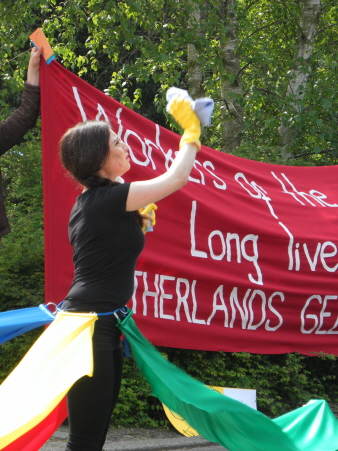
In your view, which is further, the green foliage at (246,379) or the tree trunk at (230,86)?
the tree trunk at (230,86)

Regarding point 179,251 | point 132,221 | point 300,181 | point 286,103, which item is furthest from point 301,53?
point 132,221

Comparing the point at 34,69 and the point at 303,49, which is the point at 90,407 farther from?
the point at 303,49

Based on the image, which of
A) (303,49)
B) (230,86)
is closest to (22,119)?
(230,86)

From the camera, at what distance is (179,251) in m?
5.02

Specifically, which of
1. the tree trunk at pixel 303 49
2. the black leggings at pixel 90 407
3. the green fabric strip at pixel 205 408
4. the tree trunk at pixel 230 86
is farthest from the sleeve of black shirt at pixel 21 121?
the tree trunk at pixel 303 49

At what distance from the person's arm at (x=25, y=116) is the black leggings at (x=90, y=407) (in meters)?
2.07

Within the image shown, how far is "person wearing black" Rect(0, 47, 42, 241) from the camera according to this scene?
4.18 m

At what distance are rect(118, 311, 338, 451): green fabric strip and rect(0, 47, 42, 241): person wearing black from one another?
1663 mm

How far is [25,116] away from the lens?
4.28 metres

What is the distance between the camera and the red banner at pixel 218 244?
4430mm

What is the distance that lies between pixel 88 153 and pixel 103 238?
0.34 m

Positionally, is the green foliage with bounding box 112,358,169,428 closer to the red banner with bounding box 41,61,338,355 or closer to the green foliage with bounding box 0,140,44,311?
the red banner with bounding box 41,61,338,355

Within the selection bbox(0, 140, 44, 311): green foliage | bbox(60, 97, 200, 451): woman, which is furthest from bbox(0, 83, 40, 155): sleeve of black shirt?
bbox(60, 97, 200, 451): woman

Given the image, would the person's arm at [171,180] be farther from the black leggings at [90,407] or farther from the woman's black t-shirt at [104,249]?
the black leggings at [90,407]
